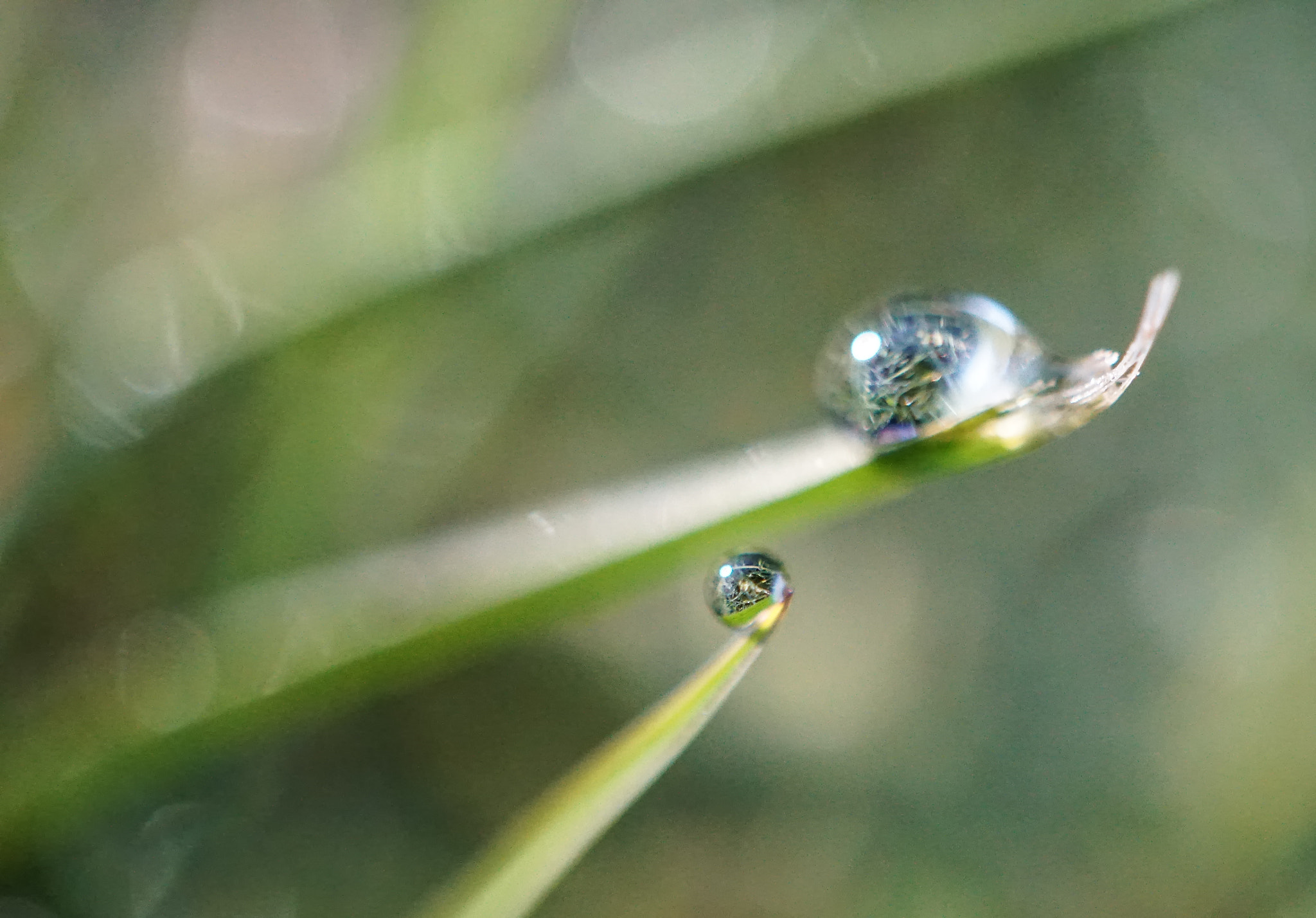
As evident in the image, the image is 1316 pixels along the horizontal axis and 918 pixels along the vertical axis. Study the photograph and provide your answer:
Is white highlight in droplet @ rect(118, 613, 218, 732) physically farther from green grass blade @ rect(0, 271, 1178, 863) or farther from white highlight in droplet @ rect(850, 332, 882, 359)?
white highlight in droplet @ rect(850, 332, 882, 359)

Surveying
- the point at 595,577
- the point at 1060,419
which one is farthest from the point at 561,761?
the point at 1060,419

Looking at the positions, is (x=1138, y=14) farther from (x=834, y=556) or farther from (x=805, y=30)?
(x=834, y=556)

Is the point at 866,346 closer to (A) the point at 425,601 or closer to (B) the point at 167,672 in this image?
(A) the point at 425,601

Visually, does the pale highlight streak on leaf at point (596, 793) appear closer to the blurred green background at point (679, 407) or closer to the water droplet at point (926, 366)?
the water droplet at point (926, 366)

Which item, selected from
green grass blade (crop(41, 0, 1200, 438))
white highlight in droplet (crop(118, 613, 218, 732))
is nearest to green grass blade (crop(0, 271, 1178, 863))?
white highlight in droplet (crop(118, 613, 218, 732))

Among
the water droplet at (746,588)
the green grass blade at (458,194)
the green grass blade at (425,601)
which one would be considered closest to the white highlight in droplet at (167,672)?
the green grass blade at (425,601)

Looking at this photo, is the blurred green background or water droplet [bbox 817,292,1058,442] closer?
water droplet [bbox 817,292,1058,442]

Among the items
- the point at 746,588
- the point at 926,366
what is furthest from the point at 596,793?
the point at 926,366
